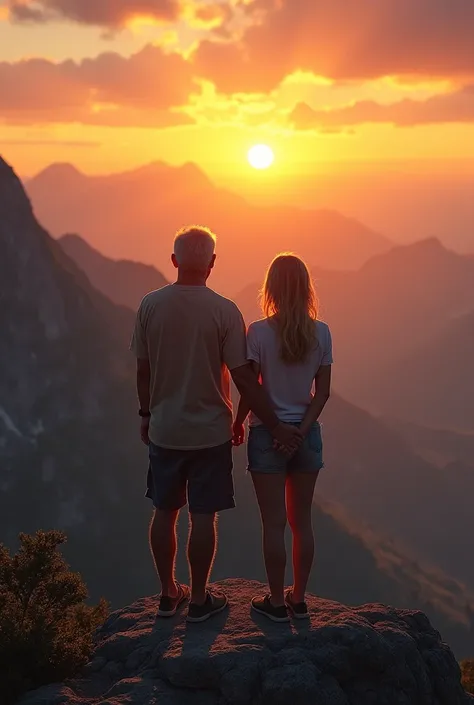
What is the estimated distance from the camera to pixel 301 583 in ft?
29.3

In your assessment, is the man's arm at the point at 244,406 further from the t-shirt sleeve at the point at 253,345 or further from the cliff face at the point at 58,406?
the cliff face at the point at 58,406

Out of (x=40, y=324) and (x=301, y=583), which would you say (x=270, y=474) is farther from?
(x=40, y=324)

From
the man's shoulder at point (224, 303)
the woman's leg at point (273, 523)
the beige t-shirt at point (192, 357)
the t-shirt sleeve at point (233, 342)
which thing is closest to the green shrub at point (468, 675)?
the woman's leg at point (273, 523)

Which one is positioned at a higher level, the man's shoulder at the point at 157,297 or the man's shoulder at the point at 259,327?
the man's shoulder at the point at 157,297

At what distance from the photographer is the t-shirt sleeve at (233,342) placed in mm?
8250

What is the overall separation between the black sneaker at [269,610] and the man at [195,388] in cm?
82

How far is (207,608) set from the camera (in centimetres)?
905

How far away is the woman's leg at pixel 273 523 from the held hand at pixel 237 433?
1.53ft

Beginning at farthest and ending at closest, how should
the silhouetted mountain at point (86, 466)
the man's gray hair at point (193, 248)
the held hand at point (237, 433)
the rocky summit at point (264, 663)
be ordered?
the silhouetted mountain at point (86, 466)
the held hand at point (237, 433)
the man's gray hair at point (193, 248)
the rocky summit at point (264, 663)

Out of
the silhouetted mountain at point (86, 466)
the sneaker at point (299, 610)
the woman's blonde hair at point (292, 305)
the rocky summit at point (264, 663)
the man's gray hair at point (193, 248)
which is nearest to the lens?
the rocky summit at point (264, 663)

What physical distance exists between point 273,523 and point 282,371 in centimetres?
161

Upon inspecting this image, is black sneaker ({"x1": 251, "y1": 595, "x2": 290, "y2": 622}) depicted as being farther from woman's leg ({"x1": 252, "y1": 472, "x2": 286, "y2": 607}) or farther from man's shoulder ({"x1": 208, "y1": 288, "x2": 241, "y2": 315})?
man's shoulder ({"x1": 208, "y1": 288, "x2": 241, "y2": 315})

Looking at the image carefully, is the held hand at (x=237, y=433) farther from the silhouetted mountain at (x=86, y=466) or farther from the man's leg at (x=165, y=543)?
the silhouetted mountain at (x=86, y=466)

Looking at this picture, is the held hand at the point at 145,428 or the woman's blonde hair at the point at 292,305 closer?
the woman's blonde hair at the point at 292,305
